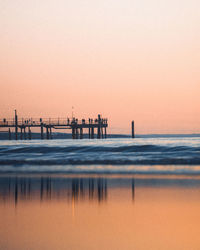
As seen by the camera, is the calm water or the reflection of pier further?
the reflection of pier

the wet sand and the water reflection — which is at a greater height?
the wet sand

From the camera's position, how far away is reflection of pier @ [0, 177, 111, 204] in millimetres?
9328

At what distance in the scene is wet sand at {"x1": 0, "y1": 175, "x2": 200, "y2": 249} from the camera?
5.80 m

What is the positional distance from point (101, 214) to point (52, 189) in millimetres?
3341

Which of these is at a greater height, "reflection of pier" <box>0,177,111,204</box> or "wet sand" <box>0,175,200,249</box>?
"wet sand" <box>0,175,200,249</box>

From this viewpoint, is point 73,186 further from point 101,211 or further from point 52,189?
point 101,211

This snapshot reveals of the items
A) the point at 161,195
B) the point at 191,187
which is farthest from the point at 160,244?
the point at 191,187

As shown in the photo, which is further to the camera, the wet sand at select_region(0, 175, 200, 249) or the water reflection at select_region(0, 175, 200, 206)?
the water reflection at select_region(0, 175, 200, 206)

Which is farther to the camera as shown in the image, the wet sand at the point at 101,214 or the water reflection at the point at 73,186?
the water reflection at the point at 73,186

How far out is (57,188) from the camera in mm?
Answer: 10758

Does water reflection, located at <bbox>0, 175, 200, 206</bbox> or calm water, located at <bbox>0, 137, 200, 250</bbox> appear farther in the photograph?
water reflection, located at <bbox>0, 175, 200, 206</bbox>

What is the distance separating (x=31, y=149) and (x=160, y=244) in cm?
2278

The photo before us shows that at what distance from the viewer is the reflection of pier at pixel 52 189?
30.6 feet

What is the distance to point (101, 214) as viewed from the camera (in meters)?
7.48
